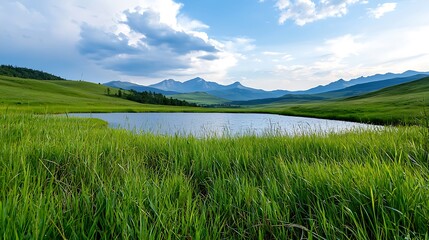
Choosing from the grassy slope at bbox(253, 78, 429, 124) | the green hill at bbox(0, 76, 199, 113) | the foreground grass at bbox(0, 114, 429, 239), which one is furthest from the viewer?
the green hill at bbox(0, 76, 199, 113)

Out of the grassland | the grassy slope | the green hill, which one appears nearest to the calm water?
the grassland

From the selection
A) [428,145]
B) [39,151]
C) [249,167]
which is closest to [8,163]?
[39,151]

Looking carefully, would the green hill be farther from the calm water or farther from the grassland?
the calm water

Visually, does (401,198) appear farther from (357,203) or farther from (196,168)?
(196,168)

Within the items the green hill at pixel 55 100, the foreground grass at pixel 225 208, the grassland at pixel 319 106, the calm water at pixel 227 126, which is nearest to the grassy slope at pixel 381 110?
the grassland at pixel 319 106

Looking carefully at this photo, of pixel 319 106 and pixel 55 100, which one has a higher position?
pixel 55 100

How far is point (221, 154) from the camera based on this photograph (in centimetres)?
486

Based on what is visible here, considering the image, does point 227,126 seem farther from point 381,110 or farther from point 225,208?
point 381,110

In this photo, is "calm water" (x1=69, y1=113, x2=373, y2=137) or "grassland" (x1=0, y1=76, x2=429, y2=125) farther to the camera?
"grassland" (x1=0, y1=76, x2=429, y2=125)

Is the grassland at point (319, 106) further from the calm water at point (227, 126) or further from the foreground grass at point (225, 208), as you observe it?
the foreground grass at point (225, 208)

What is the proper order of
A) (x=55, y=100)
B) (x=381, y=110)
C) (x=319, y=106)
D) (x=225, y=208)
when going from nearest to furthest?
(x=225, y=208)
(x=381, y=110)
(x=55, y=100)
(x=319, y=106)

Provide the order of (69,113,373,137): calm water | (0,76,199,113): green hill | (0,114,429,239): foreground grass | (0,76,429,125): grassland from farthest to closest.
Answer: (0,76,199,113): green hill → (0,76,429,125): grassland → (69,113,373,137): calm water → (0,114,429,239): foreground grass

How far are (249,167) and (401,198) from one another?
237 cm

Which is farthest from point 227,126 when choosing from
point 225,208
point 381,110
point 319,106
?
point 319,106
